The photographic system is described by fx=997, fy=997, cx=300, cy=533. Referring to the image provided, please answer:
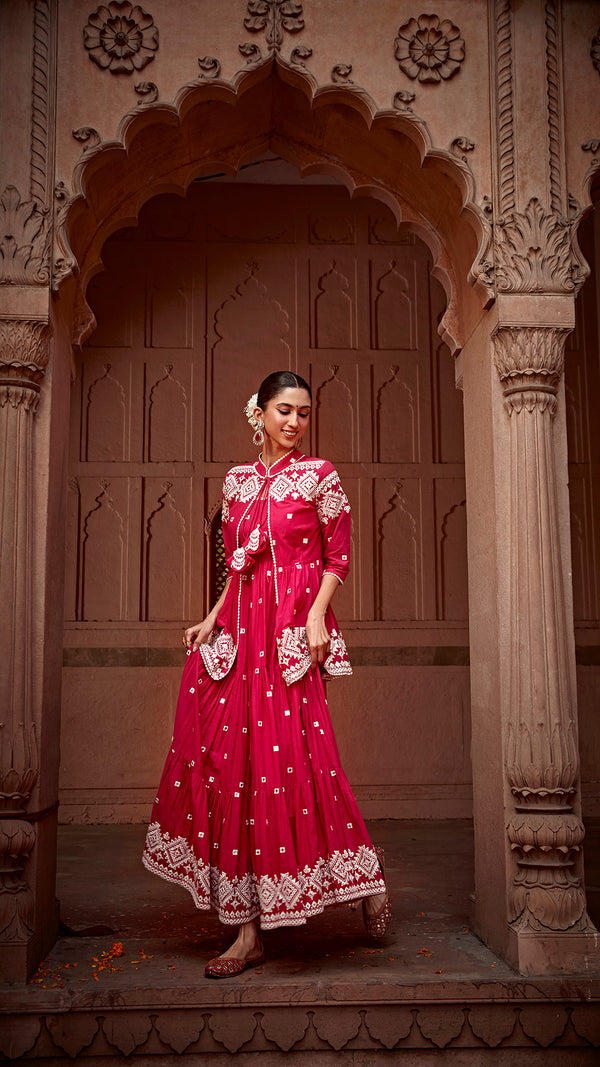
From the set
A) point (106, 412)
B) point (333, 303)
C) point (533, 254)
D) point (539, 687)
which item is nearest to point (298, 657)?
point (539, 687)

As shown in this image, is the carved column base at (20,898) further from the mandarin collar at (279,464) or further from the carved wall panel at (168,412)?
the carved wall panel at (168,412)

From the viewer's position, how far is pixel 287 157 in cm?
436

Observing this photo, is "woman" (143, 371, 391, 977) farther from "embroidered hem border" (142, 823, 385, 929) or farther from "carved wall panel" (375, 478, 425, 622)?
"carved wall panel" (375, 478, 425, 622)

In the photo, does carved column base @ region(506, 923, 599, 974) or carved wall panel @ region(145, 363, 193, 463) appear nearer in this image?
carved column base @ region(506, 923, 599, 974)

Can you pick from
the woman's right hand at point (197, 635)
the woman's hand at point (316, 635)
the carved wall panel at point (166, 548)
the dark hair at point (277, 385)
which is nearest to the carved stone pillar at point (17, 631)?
→ the woman's right hand at point (197, 635)

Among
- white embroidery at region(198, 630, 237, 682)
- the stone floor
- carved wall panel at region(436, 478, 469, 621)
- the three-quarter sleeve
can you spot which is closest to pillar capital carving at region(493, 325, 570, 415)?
the three-quarter sleeve

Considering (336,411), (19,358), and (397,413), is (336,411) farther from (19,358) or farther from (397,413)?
(19,358)

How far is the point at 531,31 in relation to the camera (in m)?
3.74

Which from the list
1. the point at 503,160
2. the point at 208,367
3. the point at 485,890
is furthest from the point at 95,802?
the point at 503,160

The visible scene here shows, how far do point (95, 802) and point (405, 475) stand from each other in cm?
307

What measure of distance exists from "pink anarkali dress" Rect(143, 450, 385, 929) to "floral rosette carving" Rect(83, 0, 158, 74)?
5.13ft

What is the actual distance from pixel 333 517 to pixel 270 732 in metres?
0.83

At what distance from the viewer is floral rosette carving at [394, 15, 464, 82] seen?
12.3ft

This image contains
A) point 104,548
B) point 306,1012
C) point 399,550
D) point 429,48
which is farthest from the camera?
point 399,550
